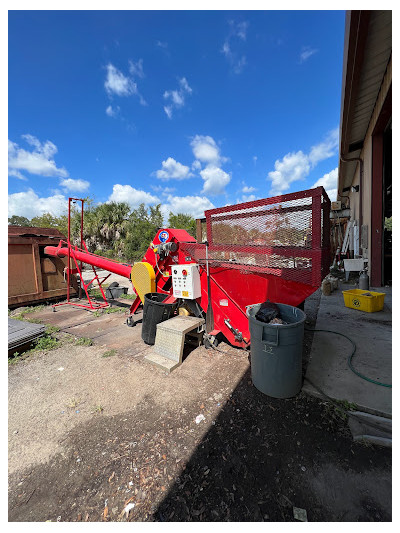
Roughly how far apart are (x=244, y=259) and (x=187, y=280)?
963 millimetres

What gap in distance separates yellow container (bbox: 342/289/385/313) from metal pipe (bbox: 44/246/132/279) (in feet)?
15.5

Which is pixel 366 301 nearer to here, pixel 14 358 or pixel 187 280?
pixel 187 280

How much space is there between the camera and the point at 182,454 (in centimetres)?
182

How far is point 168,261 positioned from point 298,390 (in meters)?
2.79

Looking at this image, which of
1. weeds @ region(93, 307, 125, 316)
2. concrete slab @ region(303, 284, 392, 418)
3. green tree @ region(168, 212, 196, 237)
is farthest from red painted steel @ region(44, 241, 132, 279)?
green tree @ region(168, 212, 196, 237)

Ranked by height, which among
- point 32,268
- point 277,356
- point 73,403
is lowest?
point 73,403

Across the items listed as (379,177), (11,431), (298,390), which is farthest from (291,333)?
(379,177)

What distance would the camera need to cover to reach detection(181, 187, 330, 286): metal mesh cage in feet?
7.91

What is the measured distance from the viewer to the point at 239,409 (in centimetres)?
225

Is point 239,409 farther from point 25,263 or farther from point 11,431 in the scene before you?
point 25,263

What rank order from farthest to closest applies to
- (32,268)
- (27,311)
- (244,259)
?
(32,268) < (27,311) < (244,259)

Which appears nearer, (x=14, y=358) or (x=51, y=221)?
(x=14, y=358)

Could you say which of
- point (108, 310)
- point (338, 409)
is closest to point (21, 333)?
point (108, 310)

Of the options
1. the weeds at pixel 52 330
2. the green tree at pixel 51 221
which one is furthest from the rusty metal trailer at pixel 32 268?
the green tree at pixel 51 221
